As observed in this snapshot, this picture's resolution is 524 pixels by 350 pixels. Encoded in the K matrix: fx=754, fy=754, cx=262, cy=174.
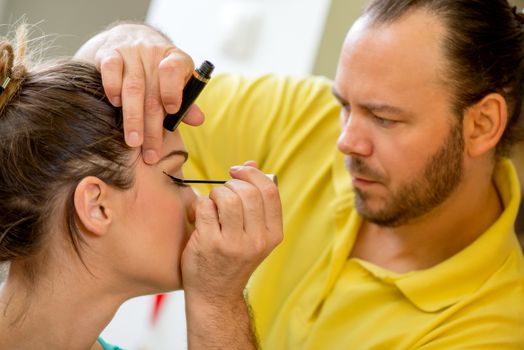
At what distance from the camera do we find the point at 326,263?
1.48 metres

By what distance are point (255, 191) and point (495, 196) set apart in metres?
0.63

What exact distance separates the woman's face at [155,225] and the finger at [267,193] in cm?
10

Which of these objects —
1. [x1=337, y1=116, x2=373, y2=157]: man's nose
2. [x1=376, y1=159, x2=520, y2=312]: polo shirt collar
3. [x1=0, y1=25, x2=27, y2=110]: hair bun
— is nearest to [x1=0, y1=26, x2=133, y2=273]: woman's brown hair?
[x1=0, y1=25, x2=27, y2=110]: hair bun

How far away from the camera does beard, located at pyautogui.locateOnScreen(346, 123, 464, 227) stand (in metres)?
1.44

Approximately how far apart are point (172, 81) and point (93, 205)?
205mm

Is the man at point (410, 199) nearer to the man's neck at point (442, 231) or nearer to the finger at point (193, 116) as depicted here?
the man's neck at point (442, 231)

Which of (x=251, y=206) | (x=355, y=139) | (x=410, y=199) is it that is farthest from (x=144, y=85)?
(x=410, y=199)

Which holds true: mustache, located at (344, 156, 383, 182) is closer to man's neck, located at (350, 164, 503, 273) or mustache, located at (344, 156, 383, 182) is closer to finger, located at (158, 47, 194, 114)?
man's neck, located at (350, 164, 503, 273)

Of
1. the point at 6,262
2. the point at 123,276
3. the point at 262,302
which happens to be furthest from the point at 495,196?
the point at 6,262

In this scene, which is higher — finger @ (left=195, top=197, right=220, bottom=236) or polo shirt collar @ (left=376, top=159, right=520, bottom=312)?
finger @ (left=195, top=197, right=220, bottom=236)

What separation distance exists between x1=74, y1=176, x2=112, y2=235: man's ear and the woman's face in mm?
24

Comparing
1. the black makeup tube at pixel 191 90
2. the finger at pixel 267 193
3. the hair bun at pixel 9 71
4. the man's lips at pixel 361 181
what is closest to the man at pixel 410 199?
the man's lips at pixel 361 181

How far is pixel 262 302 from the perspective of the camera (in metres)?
1.49

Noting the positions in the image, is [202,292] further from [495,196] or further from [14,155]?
[495,196]
